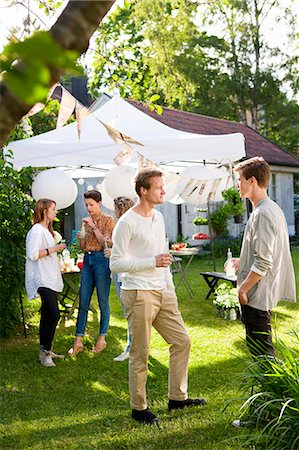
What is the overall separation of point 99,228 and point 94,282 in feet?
1.81

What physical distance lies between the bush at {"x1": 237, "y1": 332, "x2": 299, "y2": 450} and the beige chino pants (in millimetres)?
634

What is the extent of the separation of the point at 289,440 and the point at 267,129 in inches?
1011

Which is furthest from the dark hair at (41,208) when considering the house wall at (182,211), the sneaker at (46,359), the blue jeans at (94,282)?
the house wall at (182,211)

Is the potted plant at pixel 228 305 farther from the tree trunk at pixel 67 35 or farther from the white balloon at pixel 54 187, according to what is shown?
the tree trunk at pixel 67 35

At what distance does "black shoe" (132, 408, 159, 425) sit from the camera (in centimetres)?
427

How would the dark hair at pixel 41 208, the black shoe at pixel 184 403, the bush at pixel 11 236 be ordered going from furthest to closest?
the bush at pixel 11 236 < the dark hair at pixel 41 208 < the black shoe at pixel 184 403

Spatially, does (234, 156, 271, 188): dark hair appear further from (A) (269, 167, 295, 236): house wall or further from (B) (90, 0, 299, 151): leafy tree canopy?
(B) (90, 0, 299, 151): leafy tree canopy

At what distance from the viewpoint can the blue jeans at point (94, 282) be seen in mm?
6426

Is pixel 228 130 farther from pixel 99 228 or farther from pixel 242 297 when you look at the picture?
pixel 242 297

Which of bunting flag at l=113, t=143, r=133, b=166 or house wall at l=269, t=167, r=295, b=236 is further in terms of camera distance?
house wall at l=269, t=167, r=295, b=236

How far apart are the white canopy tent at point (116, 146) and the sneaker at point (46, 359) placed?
2.44m

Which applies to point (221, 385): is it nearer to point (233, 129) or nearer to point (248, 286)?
point (248, 286)

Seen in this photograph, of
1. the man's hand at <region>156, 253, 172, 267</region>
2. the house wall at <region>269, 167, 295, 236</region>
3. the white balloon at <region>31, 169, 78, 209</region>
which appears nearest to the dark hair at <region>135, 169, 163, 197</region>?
the man's hand at <region>156, 253, 172, 267</region>

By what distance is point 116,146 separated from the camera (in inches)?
310
